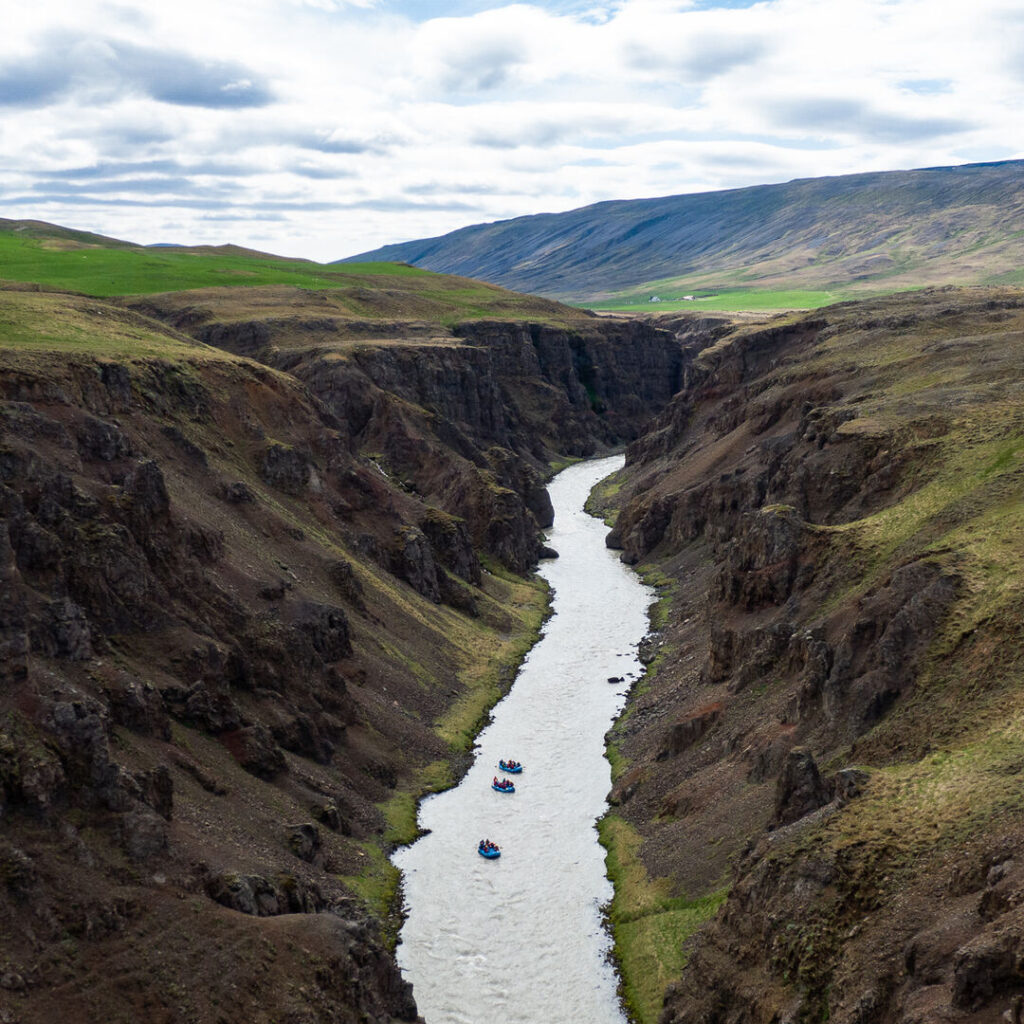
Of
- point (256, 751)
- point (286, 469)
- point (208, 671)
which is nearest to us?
point (256, 751)

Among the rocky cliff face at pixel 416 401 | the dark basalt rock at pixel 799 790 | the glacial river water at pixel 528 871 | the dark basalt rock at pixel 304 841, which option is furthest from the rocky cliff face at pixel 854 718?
the rocky cliff face at pixel 416 401

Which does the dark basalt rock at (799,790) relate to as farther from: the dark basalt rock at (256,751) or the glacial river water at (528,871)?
the dark basalt rock at (256,751)

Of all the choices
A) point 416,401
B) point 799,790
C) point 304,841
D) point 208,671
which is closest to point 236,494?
point 208,671

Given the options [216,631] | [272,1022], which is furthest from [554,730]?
[272,1022]

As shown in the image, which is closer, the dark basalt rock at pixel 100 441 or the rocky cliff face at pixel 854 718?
the rocky cliff face at pixel 854 718

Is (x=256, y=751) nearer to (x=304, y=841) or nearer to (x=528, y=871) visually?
(x=304, y=841)

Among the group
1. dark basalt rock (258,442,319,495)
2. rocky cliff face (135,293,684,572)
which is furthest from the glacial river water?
rocky cliff face (135,293,684,572)

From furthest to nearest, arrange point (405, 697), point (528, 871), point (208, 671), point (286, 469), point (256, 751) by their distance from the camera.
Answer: point (286, 469) → point (405, 697) → point (208, 671) → point (528, 871) → point (256, 751)
